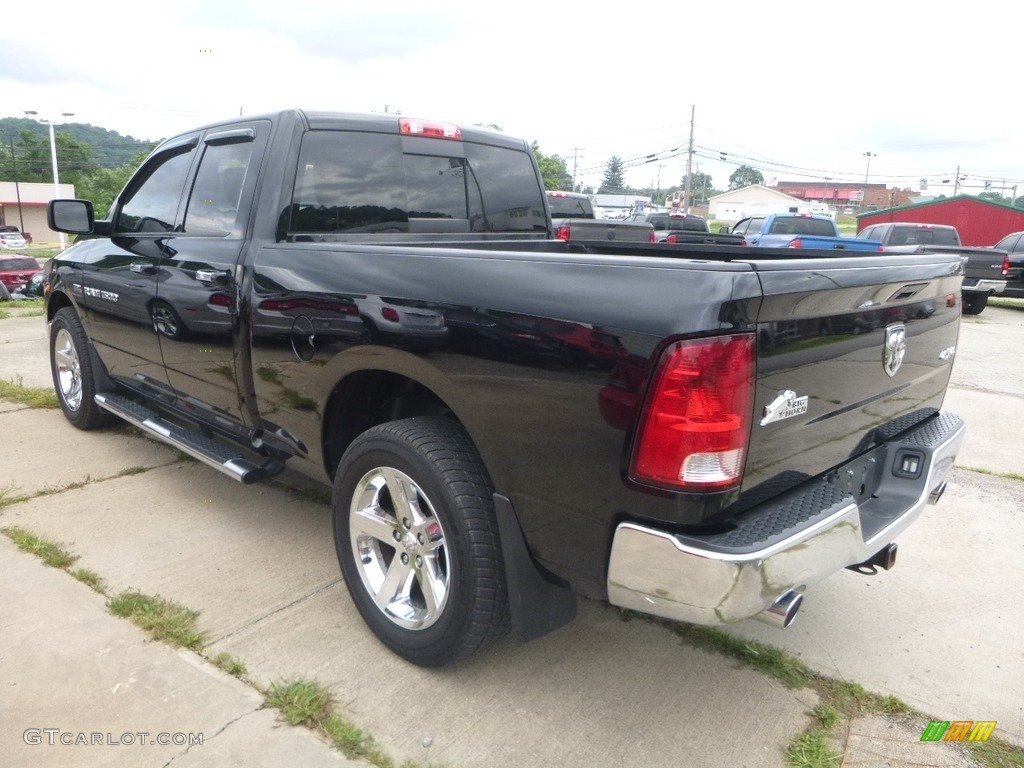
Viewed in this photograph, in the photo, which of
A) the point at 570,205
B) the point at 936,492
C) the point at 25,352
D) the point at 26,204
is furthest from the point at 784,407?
the point at 26,204

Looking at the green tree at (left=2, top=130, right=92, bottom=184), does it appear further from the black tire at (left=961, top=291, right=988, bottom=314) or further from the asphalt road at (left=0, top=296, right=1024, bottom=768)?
the asphalt road at (left=0, top=296, right=1024, bottom=768)

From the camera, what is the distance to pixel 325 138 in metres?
3.48

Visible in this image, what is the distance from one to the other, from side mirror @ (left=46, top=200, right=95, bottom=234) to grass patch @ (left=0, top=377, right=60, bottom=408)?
2.14 meters

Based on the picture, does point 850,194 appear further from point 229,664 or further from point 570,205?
point 229,664

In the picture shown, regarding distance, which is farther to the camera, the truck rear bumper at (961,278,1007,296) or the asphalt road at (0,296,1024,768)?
the truck rear bumper at (961,278,1007,296)

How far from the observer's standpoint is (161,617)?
3062 millimetres

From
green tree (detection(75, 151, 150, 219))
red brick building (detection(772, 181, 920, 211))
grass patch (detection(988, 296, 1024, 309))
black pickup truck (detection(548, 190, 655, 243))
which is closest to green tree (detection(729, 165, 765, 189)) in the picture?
red brick building (detection(772, 181, 920, 211))

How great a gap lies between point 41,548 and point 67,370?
2267mm

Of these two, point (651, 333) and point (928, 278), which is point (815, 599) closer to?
point (928, 278)

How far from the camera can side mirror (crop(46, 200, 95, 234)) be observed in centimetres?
446

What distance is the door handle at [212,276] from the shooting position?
11.2 ft

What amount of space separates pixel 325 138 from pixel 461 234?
78 cm

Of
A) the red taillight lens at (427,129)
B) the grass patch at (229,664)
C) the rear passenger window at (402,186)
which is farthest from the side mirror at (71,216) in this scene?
the grass patch at (229,664)

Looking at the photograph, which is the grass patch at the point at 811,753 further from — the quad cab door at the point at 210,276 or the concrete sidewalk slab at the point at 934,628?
the quad cab door at the point at 210,276
